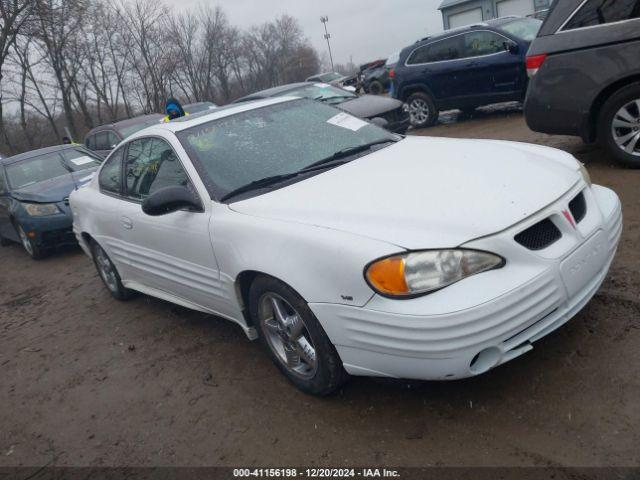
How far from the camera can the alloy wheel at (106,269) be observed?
4914 mm

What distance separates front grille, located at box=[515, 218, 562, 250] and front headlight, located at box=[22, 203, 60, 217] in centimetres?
672

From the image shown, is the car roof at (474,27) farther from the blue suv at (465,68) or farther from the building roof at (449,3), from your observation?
the building roof at (449,3)

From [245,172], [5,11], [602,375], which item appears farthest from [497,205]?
[5,11]

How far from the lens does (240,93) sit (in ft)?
155

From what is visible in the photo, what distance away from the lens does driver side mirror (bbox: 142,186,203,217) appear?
121 inches

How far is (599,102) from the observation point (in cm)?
499

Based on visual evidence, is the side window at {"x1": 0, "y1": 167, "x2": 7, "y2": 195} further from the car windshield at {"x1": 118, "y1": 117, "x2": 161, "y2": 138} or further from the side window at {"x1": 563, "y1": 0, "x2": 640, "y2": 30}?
the side window at {"x1": 563, "y1": 0, "x2": 640, "y2": 30}

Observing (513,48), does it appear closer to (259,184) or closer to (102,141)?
(259,184)

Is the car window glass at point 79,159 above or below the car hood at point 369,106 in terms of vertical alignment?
above

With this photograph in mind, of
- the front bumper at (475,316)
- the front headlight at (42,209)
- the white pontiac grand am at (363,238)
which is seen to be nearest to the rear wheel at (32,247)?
the front headlight at (42,209)

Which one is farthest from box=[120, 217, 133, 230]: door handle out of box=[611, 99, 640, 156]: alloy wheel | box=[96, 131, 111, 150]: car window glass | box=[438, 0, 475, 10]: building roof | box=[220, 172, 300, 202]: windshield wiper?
box=[438, 0, 475, 10]: building roof

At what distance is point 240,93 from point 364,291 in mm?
47443

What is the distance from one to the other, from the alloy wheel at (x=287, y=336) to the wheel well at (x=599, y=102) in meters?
3.79

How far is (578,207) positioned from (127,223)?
3072 millimetres
